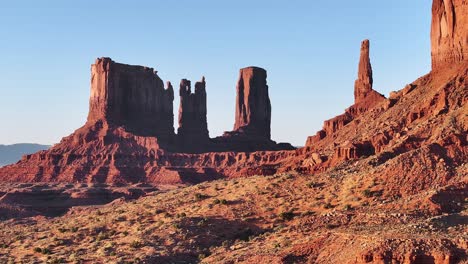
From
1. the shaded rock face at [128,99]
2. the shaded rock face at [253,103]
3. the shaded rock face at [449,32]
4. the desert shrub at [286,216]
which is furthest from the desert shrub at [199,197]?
the shaded rock face at [253,103]

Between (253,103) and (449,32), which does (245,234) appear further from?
(253,103)

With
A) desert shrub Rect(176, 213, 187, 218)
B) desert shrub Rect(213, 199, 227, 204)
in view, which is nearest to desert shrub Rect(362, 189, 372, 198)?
desert shrub Rect(213, 199, 227, 204)

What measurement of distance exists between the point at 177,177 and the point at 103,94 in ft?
125

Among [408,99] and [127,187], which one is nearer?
[408,99]

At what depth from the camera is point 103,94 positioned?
165m

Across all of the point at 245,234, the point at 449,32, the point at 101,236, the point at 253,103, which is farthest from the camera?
the point at 253,103

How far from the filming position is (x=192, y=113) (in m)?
191

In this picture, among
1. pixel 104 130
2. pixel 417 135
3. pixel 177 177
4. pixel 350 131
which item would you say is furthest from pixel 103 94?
pixel 417 135

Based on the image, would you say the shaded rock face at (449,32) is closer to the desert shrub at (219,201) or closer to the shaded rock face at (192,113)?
the desert shrub at (219,201)

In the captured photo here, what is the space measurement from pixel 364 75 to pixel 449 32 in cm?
3455

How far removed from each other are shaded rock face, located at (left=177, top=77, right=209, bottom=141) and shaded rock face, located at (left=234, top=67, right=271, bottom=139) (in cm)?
903

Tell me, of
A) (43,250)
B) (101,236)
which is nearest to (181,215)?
(101,236)

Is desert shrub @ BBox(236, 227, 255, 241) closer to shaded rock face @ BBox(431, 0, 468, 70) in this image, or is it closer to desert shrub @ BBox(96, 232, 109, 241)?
desert shrub @ BBox(96, 232, 109, 241)

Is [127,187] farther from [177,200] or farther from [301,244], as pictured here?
[301,244]
